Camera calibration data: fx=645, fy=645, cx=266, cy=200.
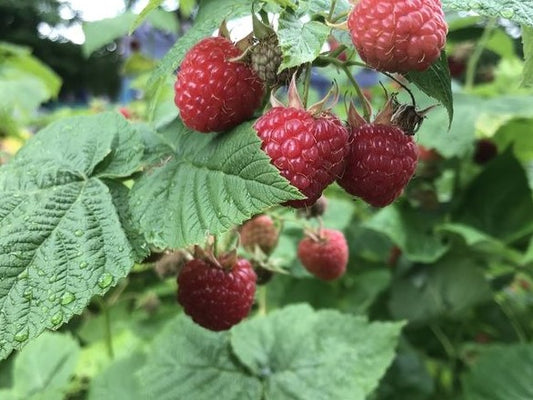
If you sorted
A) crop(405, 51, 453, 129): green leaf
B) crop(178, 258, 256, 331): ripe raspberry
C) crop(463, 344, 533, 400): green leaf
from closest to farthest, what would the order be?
crop(405, 51, 453, 129): green leaf, crop(178, 258, 256, 331): ripe raspberry, crop(463, 344, 533, 400): green leaf

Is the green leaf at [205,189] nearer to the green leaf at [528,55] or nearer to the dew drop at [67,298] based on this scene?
the dew drop at [67,298]

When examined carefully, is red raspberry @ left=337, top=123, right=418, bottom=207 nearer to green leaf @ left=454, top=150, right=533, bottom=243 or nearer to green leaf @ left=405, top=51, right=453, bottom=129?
green leaf @ left=405, top=51, right=453, bottom=129

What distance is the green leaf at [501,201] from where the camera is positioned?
1733 millimetres

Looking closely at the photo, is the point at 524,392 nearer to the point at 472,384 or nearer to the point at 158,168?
the point at 472,384

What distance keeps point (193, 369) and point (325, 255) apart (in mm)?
313

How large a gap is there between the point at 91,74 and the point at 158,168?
11.9 meters

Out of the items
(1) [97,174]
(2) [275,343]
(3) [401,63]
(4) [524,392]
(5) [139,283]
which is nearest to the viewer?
(3) [401,63]

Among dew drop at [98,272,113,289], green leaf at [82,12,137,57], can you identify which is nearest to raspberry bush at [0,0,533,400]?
dew drop at [98,272,113,289]

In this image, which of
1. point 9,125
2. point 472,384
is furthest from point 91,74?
point 472,384

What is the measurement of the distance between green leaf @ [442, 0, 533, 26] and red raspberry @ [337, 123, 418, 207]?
0.45ft

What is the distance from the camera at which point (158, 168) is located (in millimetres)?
786

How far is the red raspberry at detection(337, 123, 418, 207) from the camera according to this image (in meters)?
0.65

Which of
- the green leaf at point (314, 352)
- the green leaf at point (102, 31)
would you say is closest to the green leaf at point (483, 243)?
the green leaf at point (314, 352)

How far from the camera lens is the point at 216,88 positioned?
0.67 m
